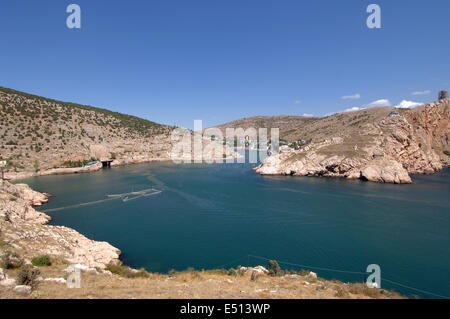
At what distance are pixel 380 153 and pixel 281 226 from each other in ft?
102

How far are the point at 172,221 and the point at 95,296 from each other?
15.4 metres

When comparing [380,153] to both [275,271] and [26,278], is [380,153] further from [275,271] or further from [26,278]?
[26,278]

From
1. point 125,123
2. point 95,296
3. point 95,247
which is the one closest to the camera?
point 95,296

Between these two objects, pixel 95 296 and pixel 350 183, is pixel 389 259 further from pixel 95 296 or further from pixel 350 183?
pixel 350 183

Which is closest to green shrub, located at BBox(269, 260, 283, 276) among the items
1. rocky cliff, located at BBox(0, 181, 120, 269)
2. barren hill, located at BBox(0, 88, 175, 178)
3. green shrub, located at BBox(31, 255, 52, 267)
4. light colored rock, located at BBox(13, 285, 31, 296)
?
rocky cliff, located at BBox(0, 181, 120, 269)

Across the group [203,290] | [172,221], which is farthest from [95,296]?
[172,221]

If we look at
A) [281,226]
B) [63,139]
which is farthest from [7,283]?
[63,139]

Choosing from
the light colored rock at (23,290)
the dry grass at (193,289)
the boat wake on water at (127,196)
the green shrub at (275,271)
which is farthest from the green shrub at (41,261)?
the boat wake on water at (127,196)

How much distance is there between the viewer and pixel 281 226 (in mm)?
20234

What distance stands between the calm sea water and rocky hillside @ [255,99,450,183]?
17.6 feet

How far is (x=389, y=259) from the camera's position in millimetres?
14852

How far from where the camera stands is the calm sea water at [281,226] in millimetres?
14633

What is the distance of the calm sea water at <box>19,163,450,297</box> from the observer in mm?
14633

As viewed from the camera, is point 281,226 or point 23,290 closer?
point 23,290
